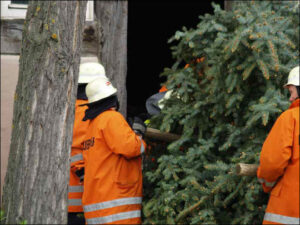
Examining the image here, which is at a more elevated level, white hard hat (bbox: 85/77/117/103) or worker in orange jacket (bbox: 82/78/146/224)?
white hard hat (bbox: 85/77/117/103)

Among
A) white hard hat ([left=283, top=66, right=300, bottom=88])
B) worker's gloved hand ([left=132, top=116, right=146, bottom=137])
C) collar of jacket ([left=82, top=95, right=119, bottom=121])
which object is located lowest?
worker's gloved hand ([left=132, top=116, right=146, bottom=137])

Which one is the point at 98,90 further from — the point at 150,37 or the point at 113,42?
the point at 150,37

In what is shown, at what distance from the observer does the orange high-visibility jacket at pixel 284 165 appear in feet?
12.3

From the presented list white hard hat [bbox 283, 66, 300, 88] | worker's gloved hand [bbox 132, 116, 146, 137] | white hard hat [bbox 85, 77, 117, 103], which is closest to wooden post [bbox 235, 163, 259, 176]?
white hard hat [bbox 283, 66, 300, 88]

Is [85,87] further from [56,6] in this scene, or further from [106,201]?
[56,6]

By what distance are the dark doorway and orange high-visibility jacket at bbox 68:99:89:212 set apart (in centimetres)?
627

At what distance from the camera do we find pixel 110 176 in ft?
16.4

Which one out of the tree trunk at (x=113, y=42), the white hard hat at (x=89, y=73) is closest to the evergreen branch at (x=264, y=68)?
the white hard hat at (x=89, y=73)

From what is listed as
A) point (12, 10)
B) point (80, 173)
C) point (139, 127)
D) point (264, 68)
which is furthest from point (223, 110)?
point (12, 10)

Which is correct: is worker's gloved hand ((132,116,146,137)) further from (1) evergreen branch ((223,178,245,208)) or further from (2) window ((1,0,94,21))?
(2) window ((1,0,94,21))

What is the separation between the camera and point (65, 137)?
3.38m

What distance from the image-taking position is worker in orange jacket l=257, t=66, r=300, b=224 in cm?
374

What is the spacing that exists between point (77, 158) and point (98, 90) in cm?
89

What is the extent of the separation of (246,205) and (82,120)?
5.77 ft
